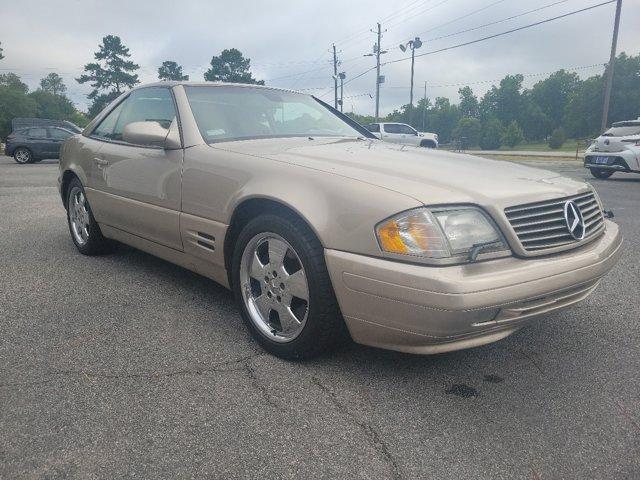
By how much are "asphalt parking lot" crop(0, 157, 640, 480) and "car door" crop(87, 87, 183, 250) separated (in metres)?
0.54

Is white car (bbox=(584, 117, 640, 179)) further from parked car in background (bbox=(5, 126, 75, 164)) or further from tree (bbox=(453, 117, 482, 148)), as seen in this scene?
tree (bbox=(453, 117, 482, 148))

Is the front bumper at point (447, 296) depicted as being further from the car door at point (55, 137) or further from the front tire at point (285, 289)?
the car door at point (55, 137)

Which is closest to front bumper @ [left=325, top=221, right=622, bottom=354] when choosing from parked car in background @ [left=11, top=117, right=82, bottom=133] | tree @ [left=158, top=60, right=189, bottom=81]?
parked car in background @ [left=11, top=117, right=82, bottom=133]

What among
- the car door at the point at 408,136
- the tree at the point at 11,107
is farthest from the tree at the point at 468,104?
the car door at the point at 408,136

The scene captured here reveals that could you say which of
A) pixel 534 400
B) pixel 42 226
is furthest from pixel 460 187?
pixel 42 226

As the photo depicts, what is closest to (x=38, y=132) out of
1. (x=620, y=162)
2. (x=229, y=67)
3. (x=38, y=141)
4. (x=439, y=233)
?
(x=38, y=141)

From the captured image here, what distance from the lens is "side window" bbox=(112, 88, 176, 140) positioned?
328cm

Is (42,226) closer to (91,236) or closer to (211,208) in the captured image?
(91,236)

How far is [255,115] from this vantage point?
3.35 m

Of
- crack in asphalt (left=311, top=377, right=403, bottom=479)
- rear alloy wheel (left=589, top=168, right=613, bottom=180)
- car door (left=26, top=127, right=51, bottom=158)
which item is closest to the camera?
crack in asphalt (left=311, top=377, right=403, bottom=479)

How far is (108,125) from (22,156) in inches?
692

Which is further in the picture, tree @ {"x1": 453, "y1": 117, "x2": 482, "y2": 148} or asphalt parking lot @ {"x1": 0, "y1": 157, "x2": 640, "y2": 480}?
tree @ {"x1": 453, "y1": 117, "x2": 482, "y2": 148}

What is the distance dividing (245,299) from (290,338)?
366 mm

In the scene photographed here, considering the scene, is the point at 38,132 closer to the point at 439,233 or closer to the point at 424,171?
the point at 424,171
